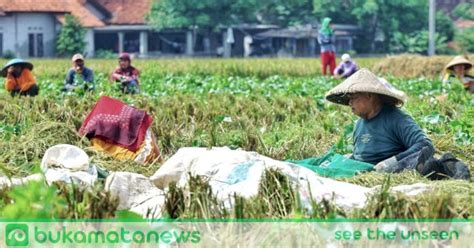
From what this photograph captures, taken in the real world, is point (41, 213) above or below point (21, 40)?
above

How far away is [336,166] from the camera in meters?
6.99

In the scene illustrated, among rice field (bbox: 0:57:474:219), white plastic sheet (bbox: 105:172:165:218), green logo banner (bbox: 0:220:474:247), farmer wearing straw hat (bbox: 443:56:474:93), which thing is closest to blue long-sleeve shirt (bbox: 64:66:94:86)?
rice field (bbox: 0:57:474:219)

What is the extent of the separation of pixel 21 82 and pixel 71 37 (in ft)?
118

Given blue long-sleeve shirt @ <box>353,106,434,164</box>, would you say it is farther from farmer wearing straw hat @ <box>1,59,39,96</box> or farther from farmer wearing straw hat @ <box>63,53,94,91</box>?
farmer wearing straw hat @ <box>63,53,94,91</box>

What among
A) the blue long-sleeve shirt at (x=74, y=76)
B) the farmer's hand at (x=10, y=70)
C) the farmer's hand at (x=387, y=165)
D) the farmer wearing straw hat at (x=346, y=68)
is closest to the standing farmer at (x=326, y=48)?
the farmer wearing straw hat at (x=346, y=68)

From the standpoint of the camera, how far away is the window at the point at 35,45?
4978cm

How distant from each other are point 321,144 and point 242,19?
46.3 meters

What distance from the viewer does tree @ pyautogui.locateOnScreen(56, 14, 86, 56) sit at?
159 ft

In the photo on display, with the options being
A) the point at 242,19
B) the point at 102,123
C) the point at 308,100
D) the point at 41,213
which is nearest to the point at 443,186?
the point at 41,213

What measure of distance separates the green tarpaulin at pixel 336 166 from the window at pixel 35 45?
1703 inches

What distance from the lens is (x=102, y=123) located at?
829 centimetres

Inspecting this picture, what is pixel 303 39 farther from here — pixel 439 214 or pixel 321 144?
pixel 439 214

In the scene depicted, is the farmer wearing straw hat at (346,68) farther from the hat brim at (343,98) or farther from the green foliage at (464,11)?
the green foliage at (464,11)

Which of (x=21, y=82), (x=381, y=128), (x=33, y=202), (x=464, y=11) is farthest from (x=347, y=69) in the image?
(x=464, y=11)
